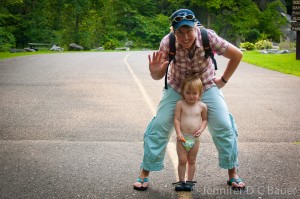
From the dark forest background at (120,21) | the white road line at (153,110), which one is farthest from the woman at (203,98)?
the dark forest background at (120,21)

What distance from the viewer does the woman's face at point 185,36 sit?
3.54 m

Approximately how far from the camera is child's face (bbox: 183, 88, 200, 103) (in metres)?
3.71

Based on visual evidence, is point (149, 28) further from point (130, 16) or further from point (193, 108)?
point (193, 108)

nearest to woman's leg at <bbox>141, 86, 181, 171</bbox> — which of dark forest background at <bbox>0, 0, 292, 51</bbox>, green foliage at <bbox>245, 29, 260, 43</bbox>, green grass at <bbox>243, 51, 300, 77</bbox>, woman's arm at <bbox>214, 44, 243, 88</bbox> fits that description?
woman's arm at <bbox>214, 44, 243, 88</bbox>

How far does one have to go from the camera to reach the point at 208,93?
3.84 metres

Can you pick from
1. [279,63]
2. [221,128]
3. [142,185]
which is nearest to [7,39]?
[279,63]

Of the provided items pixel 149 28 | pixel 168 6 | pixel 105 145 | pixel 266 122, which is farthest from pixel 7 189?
pixel 168 6

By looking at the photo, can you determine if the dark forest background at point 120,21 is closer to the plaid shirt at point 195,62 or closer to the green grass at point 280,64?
the green grass at point 280,64

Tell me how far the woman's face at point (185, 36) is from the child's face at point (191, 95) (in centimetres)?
41

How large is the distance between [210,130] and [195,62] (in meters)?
0.65

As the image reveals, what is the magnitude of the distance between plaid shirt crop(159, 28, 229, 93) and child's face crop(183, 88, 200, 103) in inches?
6.3

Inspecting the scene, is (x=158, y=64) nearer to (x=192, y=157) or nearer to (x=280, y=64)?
(x=192, y=157)

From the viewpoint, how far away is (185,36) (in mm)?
3557

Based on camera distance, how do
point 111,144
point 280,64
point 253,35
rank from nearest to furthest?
point 111,144 < point 280,64 < point 253,35
